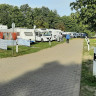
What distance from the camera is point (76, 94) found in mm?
4742

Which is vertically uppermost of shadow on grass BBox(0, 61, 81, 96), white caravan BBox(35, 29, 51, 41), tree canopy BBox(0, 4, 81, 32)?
tree canopy BBox(0, 4, 81, 32)

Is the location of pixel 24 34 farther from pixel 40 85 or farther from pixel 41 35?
pixel 40 85

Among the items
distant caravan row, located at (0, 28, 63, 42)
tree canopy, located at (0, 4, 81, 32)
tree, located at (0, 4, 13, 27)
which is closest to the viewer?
distant caravan row, located at (0, 28, 63, 42)

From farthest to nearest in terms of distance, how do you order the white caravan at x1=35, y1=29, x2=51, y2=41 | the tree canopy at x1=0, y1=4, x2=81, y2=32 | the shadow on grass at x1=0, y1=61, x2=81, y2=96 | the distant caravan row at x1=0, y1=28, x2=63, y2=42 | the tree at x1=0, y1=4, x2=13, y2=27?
the tree canopy at x1=0, y1=4, x2=81, y2=32
the tree at x1=0, y1=4, x2=13, y2=27
the white caravan at x1=35, y1=29, x2=51, y2=41
the distant caravan row at x1=0, y1=28, x2=63, y2=42
the shadow on grass at x1=0, y1=61, x2=81, y2=96

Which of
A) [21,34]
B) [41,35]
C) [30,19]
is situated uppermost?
[30,19]

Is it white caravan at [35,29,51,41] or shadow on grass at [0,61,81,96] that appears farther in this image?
white caravan at [35,29,51,41]

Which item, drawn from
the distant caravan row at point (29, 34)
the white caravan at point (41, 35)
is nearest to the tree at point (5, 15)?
the distant caravan row at point (29, 34)

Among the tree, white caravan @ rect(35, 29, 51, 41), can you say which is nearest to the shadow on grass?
white caravan @ rect(35, 29, 51, 41)

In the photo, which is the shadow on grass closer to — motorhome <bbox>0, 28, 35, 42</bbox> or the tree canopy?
motorhome <bbox>0, 28, 35, 42</bbox>

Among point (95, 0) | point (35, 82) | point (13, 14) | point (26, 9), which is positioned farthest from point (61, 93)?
point (26, 9)

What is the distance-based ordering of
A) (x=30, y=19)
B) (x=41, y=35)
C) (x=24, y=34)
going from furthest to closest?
(x=30, y=19), (x=41, y=35), (x=24, y=34)

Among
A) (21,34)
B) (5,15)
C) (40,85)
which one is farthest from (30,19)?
(40,85)

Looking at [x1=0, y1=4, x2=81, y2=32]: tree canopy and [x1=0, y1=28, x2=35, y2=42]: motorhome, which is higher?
[x1=0, y1=4, x2=81, y2=32]: tree canopy

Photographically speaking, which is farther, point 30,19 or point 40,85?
point 30,19
